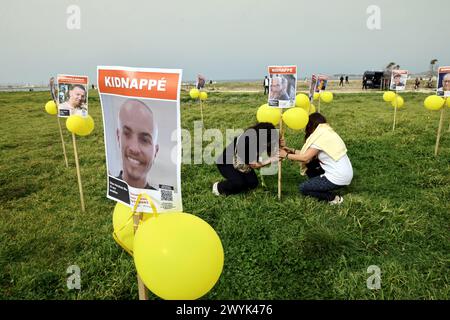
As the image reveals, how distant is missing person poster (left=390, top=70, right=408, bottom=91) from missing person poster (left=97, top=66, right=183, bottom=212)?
755cm

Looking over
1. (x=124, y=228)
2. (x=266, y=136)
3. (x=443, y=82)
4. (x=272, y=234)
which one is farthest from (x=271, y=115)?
(x=443, y=82)

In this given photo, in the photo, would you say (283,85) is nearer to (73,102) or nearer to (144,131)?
(73,102)

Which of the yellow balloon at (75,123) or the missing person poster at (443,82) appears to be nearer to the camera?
the yellow balloon at (75,123)

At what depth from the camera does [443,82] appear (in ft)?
18.0

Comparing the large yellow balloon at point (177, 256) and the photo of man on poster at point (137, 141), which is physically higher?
the photo of man on poster at point (137, 141)

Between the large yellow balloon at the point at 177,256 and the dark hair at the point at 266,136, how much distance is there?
2515 millimetres

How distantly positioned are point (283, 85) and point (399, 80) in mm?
5040

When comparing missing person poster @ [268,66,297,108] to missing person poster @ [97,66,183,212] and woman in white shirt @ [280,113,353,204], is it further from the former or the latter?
missing person poster @ [97,66,183,212]

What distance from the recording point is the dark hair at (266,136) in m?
3.97

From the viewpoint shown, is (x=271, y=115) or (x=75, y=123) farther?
(x=271, y=115)

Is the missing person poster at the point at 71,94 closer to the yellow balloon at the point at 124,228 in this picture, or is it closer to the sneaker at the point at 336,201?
the yellow balloon at the point at 124,228

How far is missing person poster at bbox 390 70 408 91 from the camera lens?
7445 mm

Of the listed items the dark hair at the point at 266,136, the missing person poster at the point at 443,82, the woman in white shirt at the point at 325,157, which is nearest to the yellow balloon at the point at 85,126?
the dark hair at the point at 266,136

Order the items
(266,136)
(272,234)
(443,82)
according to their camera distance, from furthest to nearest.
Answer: (443,82) → (266,136) → (272,234)
